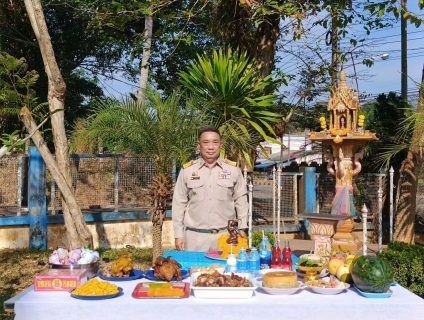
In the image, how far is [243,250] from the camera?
3.80m

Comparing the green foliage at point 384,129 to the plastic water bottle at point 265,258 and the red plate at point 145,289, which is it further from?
the red plate at point 145,289

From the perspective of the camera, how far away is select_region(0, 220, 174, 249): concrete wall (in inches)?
373

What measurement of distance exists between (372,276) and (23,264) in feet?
21.5

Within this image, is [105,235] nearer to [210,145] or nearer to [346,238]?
[346,238]

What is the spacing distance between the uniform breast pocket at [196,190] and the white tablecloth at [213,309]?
5.39 ft

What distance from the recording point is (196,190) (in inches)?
187

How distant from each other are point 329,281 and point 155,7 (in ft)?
22.9

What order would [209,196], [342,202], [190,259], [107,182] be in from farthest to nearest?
1. [107,182]
2. [342,202]
3. [209,196]
4. [190,259]

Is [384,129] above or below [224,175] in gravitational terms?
above

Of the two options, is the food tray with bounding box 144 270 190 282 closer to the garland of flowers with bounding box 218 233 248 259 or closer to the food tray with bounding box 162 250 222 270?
the food tray with bounding box 162 250 222 270

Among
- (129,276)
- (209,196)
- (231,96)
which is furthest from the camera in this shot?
(231,96)

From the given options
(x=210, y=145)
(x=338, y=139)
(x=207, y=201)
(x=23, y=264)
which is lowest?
(x=23, y=264)

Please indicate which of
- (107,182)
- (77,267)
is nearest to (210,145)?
(77,267)

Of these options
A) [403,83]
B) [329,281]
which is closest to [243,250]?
[329,281]
